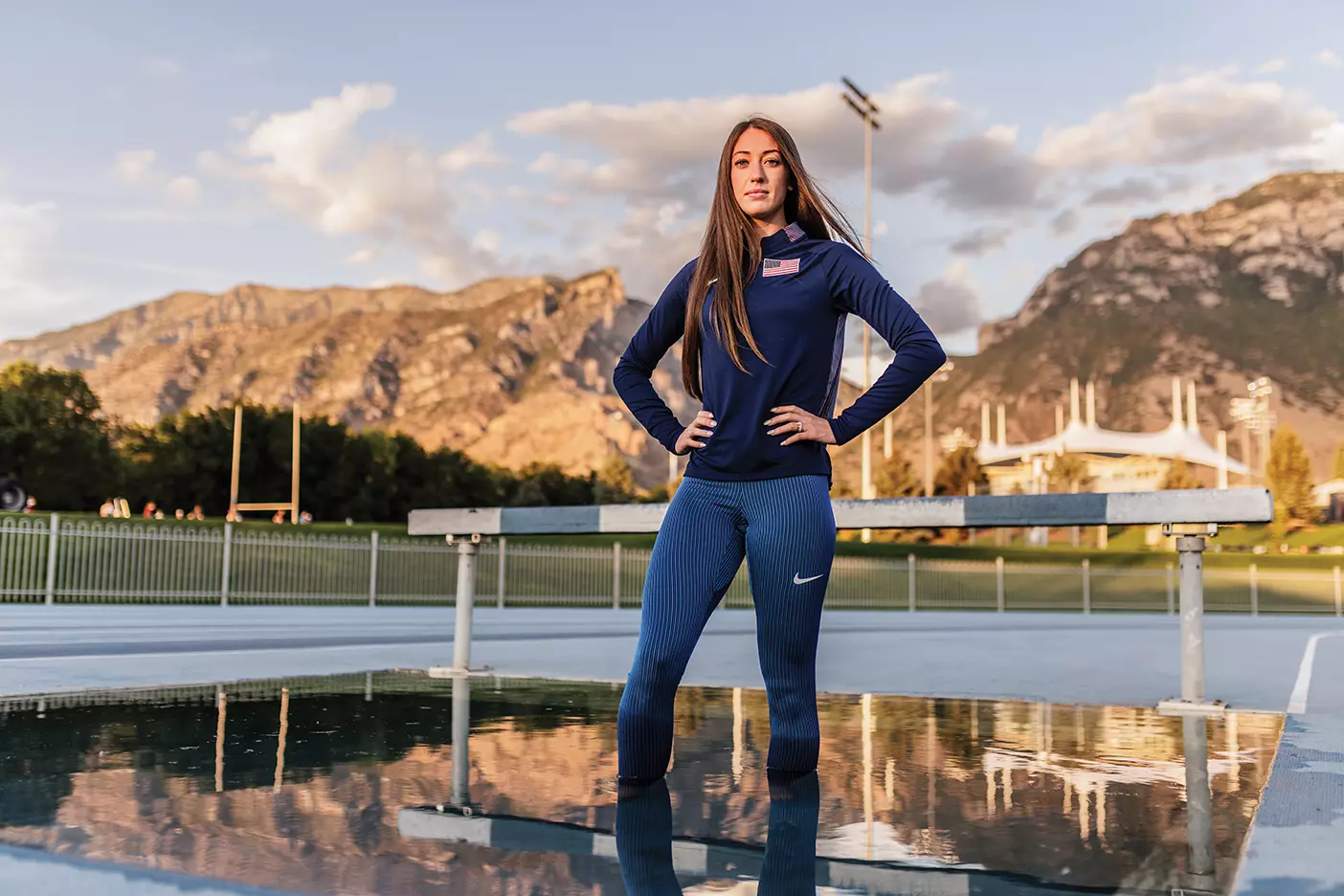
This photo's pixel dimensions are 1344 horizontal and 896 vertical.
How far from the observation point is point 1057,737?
447 cm

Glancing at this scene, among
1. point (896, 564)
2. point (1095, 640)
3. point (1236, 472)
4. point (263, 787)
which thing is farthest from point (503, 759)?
point (1236, 472)

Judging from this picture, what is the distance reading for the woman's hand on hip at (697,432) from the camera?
317 centimetres

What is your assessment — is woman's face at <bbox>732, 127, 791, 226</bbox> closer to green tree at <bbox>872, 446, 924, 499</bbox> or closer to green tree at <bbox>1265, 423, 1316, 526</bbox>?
green tree at <bbox>872, 446, 924, 499</bbox>

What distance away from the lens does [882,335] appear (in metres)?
→ 3.28

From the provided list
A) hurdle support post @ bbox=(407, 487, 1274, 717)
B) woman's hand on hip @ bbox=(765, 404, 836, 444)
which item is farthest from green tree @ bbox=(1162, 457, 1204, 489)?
woman's hand on hip @ bbox=(765, 404, 836, 444)

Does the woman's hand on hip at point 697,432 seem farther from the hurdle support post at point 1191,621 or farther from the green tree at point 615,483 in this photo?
the green tree at point 615,483

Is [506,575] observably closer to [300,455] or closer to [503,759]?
[503,759]

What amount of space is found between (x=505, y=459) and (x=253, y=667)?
15055cm

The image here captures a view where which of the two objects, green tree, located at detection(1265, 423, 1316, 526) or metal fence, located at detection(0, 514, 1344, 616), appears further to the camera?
green tree, located at detection(1265, 423, 1316, 526)

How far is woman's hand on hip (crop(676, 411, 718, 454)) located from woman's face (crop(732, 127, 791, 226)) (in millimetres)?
630

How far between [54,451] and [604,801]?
145ft

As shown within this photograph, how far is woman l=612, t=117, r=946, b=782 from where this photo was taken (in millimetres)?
3123

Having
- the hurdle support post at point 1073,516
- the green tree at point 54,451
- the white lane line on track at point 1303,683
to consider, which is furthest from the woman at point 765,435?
the green tree at point 54,451

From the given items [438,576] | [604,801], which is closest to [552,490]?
[438,576]
